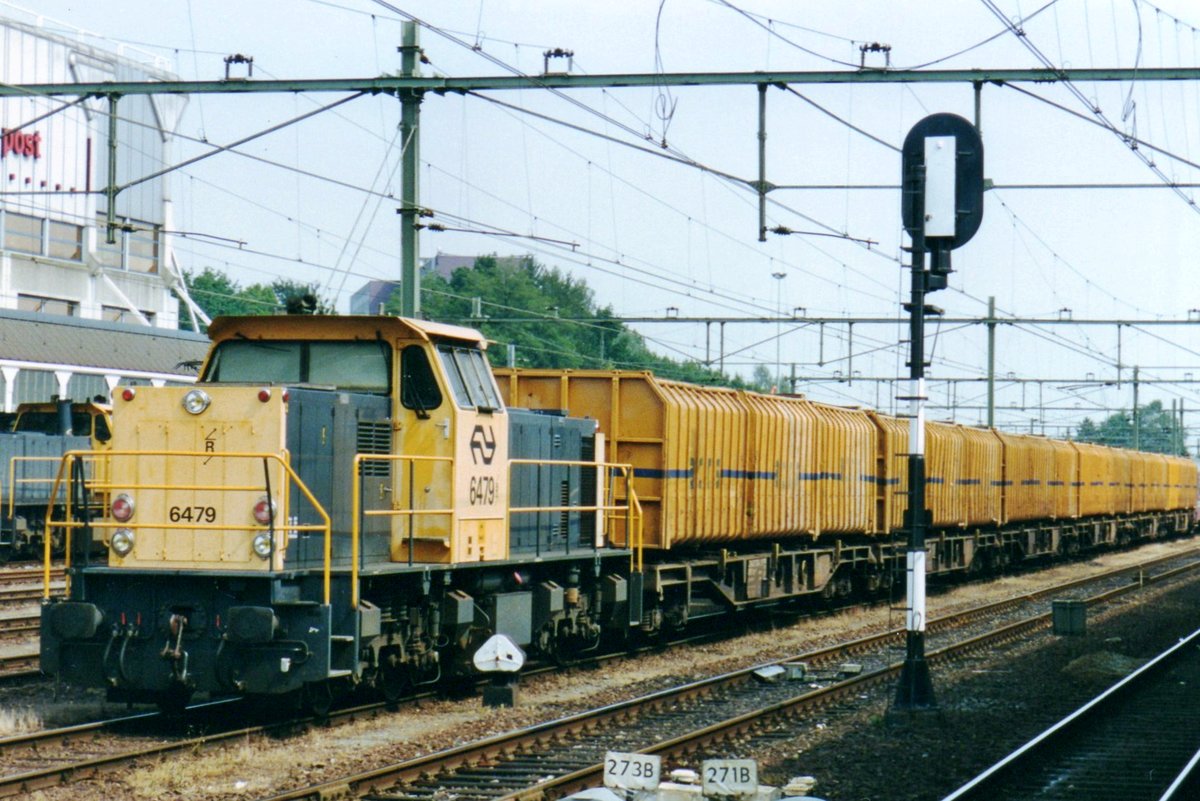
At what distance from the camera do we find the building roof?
36.1 m

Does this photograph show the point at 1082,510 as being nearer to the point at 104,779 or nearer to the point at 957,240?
the point at 957,240

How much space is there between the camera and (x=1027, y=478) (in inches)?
1425

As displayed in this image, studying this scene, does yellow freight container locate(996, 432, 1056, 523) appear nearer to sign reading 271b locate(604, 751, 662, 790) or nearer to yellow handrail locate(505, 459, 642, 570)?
yellow handrail locate(505, 459, 642, 570)

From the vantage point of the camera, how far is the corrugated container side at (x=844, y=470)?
75.4 ft

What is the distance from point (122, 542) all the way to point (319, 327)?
7.83 feet

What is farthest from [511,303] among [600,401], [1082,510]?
[600,401]

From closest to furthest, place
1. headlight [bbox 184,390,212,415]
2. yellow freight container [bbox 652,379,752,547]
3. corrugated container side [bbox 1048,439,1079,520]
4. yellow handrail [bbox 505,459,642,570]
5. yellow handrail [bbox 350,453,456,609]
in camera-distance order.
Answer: yellow handrail [bbox 350,453,456,609] < headlight [bbox 184,390,212,415] < yellow handrail [bbox 505,459,642,570] < yellow freight container [bbox 652,379,752,547] < corrugated container side [bbox 1048,439,1079,520]

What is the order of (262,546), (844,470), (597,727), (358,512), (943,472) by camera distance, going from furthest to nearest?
1. (943,472)
2. (844,470)
3. (597,727)
4. (358,512)
5. (262,546)

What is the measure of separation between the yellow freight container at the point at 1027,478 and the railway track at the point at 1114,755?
61.5 ft

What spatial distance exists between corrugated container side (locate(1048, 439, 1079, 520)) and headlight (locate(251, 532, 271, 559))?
31082 millimetres

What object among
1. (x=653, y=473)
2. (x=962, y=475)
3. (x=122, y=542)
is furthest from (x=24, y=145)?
(x=122, y=542)

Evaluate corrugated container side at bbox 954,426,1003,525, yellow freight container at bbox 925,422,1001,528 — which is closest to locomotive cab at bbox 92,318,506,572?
yellow freight container at bbox 925,422,1001,528

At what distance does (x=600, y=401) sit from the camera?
1797 centimetres

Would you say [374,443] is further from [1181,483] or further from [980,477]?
[1181,483]
